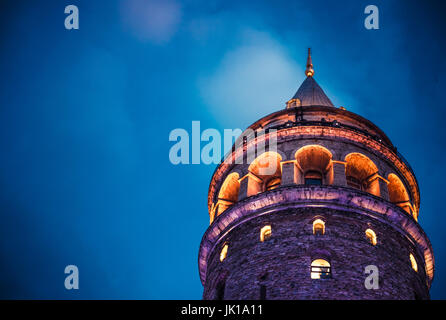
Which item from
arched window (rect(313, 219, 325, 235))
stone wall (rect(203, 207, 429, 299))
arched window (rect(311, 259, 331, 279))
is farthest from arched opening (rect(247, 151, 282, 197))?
arched window (rect(311, 259, 331, 279))

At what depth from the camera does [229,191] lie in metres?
33.1

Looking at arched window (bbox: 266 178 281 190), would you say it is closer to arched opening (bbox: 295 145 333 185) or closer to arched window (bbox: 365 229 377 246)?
arched opening (bbox: 295 145 333 185)

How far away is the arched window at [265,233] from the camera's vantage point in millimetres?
27203

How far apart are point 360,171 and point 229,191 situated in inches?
269

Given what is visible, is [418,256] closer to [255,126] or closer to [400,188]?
[400,188]

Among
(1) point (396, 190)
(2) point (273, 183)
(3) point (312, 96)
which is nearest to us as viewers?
(2) point (273, 183)

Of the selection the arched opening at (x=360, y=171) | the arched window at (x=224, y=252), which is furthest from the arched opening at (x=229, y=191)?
the arched opening at (x=360, y=171)

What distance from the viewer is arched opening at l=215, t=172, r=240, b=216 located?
32625 mm

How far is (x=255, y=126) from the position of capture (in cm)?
3550

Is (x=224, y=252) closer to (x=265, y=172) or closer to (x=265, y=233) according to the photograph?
(x=265, y=233)

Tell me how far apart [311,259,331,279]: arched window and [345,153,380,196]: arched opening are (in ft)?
23.6

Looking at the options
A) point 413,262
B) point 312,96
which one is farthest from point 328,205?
point 312,96
